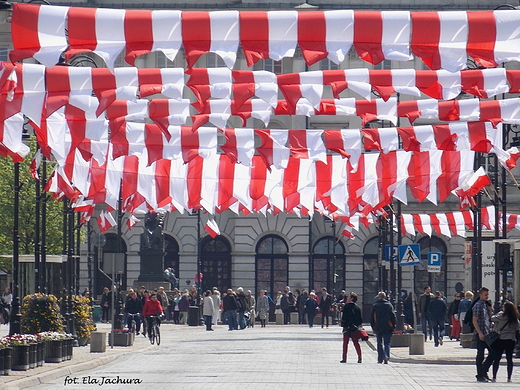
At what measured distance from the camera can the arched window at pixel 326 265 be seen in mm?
69938

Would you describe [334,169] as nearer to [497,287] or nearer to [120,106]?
[497,287]

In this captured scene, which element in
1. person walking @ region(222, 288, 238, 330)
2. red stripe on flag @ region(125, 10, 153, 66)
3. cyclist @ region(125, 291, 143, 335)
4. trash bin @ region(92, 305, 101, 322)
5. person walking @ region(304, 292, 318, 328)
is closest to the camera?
red stripe on flag @ region(125, 10, 153, 66)

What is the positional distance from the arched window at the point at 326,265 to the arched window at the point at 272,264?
1562 millimetres

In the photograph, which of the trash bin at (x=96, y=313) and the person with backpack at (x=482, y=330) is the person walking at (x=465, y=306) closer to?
the person with backpack at (x=482, y=330)

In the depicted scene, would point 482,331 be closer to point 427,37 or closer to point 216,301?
point 427,37

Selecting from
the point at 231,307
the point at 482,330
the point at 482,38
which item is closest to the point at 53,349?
the point at 482,330

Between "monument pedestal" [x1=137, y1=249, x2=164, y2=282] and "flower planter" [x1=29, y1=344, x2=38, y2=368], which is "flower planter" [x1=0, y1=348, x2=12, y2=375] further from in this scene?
"monument pedestal" [x1=137, y1=249, x2=164, y2=282]

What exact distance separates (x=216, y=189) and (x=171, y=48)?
15.1 metres

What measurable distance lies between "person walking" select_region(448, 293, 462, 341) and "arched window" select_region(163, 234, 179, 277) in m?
26.2

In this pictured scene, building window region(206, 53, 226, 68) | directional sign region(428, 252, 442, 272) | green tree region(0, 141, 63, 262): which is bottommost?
directional sign region(428, 252, 442, 272)

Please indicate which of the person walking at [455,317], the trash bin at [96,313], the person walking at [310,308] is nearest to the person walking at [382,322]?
the person walking at [455,317]

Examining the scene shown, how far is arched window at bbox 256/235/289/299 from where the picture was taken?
70188 millimetres

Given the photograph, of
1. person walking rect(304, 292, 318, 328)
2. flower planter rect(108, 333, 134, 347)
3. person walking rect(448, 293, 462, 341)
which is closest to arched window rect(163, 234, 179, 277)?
person walking rect(304, 292, 318, 328)

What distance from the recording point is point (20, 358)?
23.7 metres
